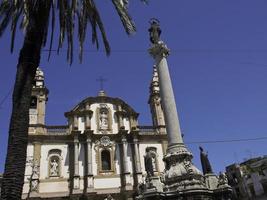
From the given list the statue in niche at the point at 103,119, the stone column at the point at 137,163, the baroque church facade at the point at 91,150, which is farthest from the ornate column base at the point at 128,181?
the statue in niche at the point at 103,119

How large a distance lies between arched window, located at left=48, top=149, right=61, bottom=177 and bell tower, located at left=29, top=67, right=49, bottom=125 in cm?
317

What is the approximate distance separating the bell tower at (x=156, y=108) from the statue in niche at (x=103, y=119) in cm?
516

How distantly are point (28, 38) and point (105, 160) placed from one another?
76.9 feet

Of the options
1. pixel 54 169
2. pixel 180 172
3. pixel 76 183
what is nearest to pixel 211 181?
pixel 180 172

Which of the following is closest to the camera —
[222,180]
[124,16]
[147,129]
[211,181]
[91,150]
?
[124,16]

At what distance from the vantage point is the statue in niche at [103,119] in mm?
33062

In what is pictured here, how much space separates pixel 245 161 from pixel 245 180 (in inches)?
187

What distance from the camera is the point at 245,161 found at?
48.8 meters

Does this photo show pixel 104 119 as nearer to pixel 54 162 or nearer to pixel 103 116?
pixel 103 116

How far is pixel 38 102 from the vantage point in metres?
32.2

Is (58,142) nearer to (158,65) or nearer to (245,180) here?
(158,65)

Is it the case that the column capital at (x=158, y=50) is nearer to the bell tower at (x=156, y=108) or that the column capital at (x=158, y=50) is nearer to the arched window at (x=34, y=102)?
the bell tower at (x=156, y=108)

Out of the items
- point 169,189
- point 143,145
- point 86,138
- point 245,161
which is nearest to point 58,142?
point 86,138

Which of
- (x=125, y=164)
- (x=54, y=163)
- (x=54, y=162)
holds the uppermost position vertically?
(x=54, y=162)
